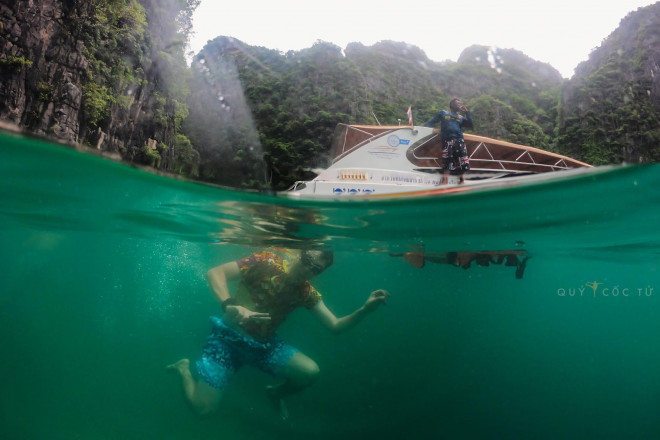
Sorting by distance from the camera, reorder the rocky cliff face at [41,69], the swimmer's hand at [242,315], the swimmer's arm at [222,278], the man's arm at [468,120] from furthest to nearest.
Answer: the rocky cliff face at [41,69]
the man's arm at [468,120]
the swimmer's arm at [222,278]
the swimmer's hand at [242,315]

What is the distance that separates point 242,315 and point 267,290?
0.58 metres

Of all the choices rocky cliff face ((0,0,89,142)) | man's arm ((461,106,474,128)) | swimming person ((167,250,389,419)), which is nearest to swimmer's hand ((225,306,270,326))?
swimming person ((167,250,389,419))

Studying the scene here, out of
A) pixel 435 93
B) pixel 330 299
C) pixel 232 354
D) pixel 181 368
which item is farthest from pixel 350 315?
pixel 330 299

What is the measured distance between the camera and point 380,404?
Result: 1404cm

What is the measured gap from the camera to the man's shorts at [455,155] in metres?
6.56

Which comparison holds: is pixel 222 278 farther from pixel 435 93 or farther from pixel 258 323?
pixel 435 93

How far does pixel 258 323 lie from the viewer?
5262mm

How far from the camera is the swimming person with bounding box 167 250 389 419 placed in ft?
16.9

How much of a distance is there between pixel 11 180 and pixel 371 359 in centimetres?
1557

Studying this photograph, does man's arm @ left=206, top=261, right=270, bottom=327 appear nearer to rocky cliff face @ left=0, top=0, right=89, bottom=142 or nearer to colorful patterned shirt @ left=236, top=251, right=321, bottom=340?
colorful patterned shirt @ left=236, top=251, right=321, bottom=340

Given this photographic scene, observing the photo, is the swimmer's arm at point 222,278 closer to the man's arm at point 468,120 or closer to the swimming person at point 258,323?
the swimming person at point 258,323

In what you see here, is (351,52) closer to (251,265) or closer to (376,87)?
(376,87)

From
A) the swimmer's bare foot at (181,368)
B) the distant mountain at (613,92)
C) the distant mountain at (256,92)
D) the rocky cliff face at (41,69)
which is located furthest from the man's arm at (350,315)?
the distant mountain at (613,92)

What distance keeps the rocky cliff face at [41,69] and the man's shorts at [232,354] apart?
6062 mm
